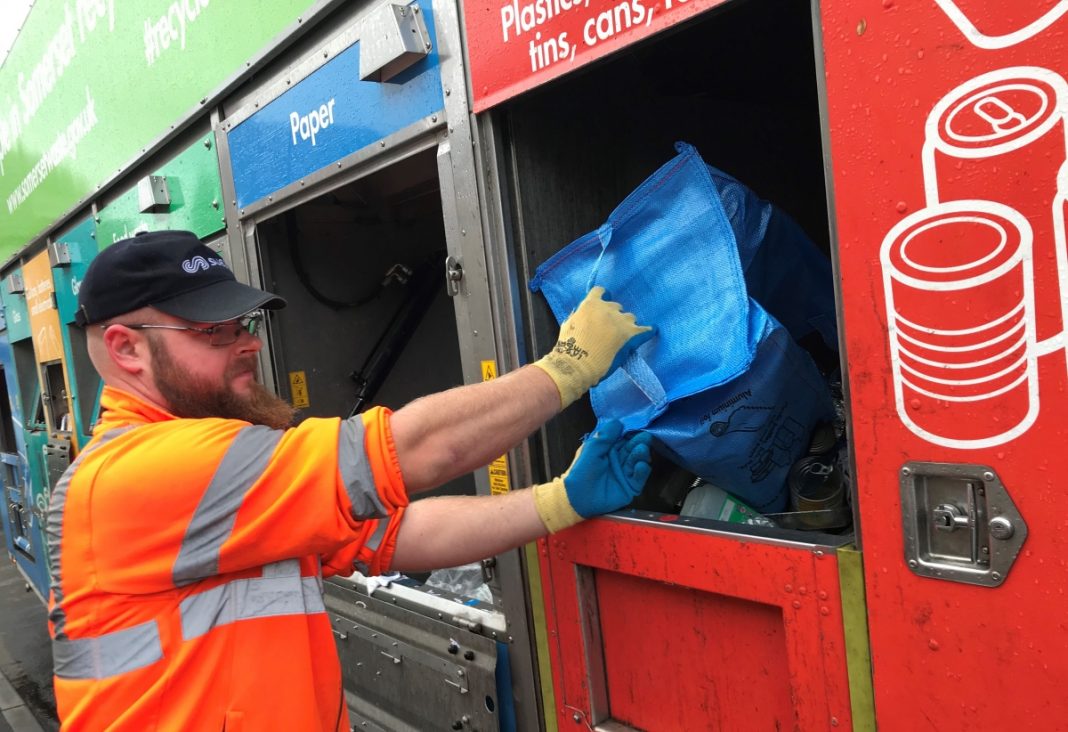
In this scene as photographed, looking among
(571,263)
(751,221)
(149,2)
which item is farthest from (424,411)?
(149,2)

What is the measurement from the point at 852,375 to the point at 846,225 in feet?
0.71

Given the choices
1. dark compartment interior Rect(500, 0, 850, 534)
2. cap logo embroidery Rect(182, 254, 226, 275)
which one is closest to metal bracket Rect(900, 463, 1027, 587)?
dark compartment interior Rect(500, 0, 850, 534)

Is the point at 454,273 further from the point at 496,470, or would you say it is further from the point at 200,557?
the point at 200,557

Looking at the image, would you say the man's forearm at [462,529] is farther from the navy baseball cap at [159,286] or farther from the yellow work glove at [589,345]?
the navy baseball cap at [159,286]

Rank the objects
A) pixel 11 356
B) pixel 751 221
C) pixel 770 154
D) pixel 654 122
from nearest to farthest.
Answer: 1. pixel 751 221
2. pixel 654 122
3. pixel 770 154
4. pixel 11 356

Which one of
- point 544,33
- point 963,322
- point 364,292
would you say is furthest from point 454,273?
point 364,292

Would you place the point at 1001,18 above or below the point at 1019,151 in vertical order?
above

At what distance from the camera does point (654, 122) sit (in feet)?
6.74

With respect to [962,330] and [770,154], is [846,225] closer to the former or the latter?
[962,330]

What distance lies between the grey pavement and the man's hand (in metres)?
4.14

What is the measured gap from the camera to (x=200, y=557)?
140 cm

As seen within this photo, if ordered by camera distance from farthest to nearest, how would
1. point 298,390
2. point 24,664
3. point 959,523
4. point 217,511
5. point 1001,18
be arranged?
point 24,664
point 298,390
point 217,511
point 959,523
point 1001,18

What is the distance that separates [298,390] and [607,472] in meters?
1.80

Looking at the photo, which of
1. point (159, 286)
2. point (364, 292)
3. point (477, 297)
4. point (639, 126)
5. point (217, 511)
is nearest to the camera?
point (217, 511)
